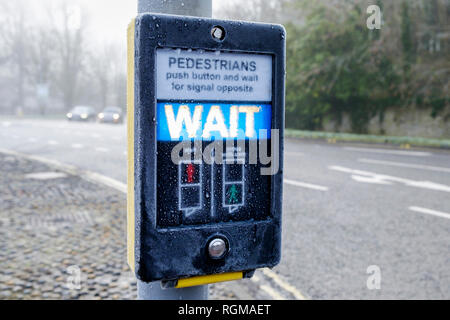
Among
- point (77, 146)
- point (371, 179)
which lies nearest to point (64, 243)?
point (371, 179)

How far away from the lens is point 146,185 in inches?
56.5

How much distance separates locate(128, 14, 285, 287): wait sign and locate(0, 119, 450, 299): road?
9.44ft

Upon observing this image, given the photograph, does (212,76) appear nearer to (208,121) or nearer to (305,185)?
(208,121)

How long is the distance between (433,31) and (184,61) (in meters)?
23.0

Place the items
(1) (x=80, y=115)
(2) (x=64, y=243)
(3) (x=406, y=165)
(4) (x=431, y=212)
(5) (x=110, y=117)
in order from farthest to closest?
(1) (x=80, y=115)
(5) (x=110, y=117)
(3) (x=406, y=165)
(4) (x=431, y=212)
(2) (x=64, y=243)

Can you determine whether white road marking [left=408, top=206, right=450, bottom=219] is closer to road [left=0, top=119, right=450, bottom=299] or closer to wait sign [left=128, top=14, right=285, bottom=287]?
road [left=0, top=119, right=450, bottom=299]

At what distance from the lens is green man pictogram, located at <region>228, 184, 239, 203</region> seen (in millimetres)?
1520

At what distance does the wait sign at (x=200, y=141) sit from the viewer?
1.43 metres

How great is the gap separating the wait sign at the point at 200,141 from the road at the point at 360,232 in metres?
2.88

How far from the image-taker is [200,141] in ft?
4.77

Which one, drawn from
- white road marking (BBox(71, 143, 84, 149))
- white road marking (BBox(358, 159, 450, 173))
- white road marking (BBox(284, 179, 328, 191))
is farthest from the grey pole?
white road marking (BBox(71, 143, 84, 149))

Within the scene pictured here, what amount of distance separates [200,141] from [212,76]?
0.20 meters

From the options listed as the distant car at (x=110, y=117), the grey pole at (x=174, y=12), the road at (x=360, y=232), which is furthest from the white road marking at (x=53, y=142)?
the grey pole at (x=174, y=12)
